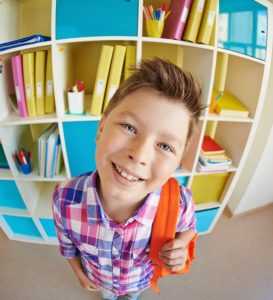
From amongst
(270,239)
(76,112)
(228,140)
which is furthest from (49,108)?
(270,239)

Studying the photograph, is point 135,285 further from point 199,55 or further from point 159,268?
point 199,55

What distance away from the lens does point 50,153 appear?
1.22 meters

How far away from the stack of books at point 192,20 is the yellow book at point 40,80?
546 millimetres

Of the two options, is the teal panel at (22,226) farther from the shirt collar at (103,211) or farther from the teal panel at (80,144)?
the shirt collar at (103,211)

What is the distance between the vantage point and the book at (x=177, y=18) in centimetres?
99

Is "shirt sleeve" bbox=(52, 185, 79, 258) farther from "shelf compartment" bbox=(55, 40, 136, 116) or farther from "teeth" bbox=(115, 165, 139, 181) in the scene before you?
"shelf compartment" bbox=(55, 40, 136, 116)

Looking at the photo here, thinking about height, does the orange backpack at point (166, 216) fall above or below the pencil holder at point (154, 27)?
below

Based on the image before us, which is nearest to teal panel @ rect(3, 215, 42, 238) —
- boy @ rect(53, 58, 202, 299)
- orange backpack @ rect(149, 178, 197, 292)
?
boy @ rect(53, 58, 202, 299)

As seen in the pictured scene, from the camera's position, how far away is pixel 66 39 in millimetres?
934

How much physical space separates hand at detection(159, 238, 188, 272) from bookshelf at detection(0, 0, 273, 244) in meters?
0.56

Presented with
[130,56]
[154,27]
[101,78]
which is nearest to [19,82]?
[101,78]

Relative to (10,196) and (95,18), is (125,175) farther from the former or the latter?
(10,196)

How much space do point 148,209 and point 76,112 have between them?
62 centimetres

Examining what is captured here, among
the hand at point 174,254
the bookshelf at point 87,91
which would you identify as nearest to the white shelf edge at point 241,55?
the bookshelf at point 87,91
